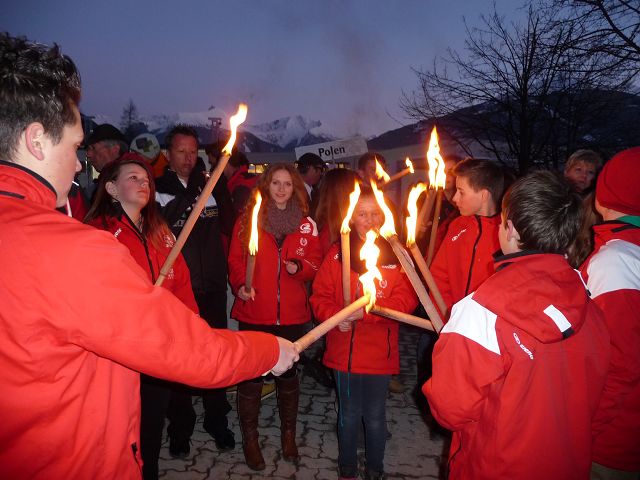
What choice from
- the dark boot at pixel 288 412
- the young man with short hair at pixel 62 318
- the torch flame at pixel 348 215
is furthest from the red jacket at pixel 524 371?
the dark boot at pixel 288 412

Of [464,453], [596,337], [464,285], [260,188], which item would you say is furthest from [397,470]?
[260,188]

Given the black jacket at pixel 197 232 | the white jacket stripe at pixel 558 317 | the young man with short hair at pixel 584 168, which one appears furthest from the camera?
the young man with short hair at pixel 584 168

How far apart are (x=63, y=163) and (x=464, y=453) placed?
219cm

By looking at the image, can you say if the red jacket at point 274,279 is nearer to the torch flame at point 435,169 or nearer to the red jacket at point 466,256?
the red jacket at point 466,256

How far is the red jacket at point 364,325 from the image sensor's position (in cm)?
361

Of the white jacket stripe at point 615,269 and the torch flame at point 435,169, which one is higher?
the torch flame at point 435,169

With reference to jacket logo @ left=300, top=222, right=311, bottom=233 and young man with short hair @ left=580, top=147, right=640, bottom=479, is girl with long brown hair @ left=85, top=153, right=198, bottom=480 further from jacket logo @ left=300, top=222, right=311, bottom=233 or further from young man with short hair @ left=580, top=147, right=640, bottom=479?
young man with short hair @ left=580, top=147, right=640, bottom=479

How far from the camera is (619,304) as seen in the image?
7.49ft

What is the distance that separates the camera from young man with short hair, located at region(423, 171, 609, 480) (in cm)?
181

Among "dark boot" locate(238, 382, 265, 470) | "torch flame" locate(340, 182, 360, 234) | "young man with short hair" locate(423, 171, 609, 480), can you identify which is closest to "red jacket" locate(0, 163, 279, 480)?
"young man with short hair" locate(423, 171, 609, 480)

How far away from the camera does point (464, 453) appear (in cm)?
206

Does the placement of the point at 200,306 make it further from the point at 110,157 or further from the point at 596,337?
the point at 596,337

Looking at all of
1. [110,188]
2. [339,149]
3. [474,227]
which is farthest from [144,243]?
[339,149]

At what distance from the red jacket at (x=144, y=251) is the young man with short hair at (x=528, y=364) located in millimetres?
2357
